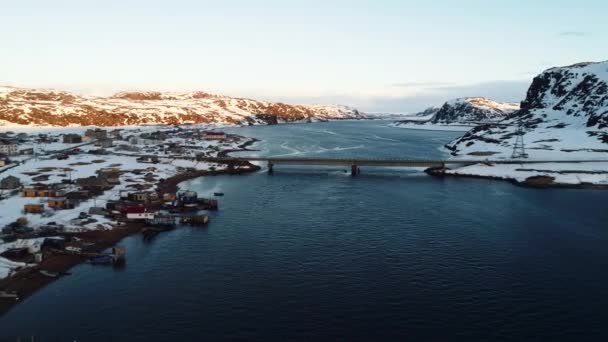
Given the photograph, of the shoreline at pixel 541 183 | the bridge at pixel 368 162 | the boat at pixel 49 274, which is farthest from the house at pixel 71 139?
the boat at pixel 49 274

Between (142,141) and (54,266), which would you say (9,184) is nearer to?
(54,266)

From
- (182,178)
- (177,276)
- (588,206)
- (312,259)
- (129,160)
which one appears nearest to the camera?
(177,276)

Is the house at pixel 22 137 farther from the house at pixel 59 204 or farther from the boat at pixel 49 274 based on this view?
the boat at pixel 49 274

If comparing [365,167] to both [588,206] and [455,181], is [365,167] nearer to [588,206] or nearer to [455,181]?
[455,181]

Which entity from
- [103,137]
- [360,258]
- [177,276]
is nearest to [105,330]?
[177,276]

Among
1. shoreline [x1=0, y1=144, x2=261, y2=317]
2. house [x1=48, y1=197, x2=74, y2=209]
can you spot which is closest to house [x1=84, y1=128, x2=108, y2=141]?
house [x1=48, y1=197, x2=74, y2=209]

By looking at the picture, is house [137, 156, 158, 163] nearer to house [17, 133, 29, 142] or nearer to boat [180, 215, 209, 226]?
house [17, 133, 29, 142]
